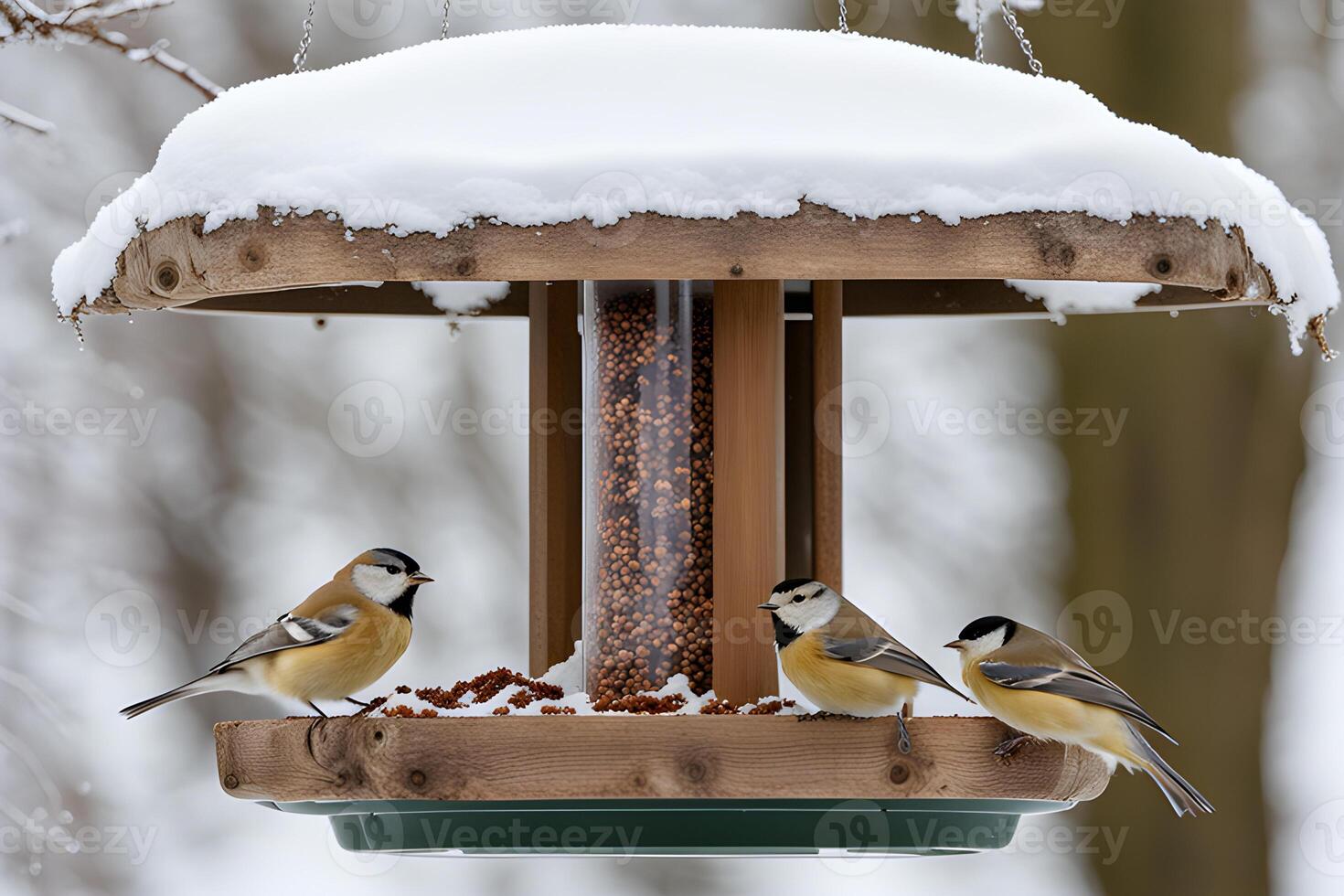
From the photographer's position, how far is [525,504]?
9.08 metres

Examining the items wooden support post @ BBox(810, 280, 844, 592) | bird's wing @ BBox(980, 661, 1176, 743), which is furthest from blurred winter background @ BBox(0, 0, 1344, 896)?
bird's wing @ BBox(980, 661, 1176, 743)

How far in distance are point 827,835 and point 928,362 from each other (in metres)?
5.11

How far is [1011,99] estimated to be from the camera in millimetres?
3785

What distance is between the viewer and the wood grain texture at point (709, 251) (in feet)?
11.4

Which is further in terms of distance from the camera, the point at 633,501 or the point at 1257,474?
the point at 1257,474

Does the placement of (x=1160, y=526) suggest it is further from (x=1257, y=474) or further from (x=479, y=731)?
(x=479, y=731)

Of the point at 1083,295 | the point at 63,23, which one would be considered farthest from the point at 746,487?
the point at 63,23

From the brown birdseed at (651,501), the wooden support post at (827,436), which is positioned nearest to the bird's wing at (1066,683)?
the wooden support post at (827,436)

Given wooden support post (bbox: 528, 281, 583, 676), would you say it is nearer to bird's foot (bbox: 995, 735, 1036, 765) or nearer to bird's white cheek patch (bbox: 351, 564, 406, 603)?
bird's white cheek patch (bbox: 351, 564, 406, 603)

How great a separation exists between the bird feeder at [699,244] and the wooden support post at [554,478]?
50 cm

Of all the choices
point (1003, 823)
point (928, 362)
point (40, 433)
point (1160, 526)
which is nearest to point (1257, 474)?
point (1160, 526)

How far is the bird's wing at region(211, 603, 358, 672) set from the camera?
426 centimetres

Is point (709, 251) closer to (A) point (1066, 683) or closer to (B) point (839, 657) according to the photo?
(B) point (839, 657)

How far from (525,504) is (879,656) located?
5254 mm
